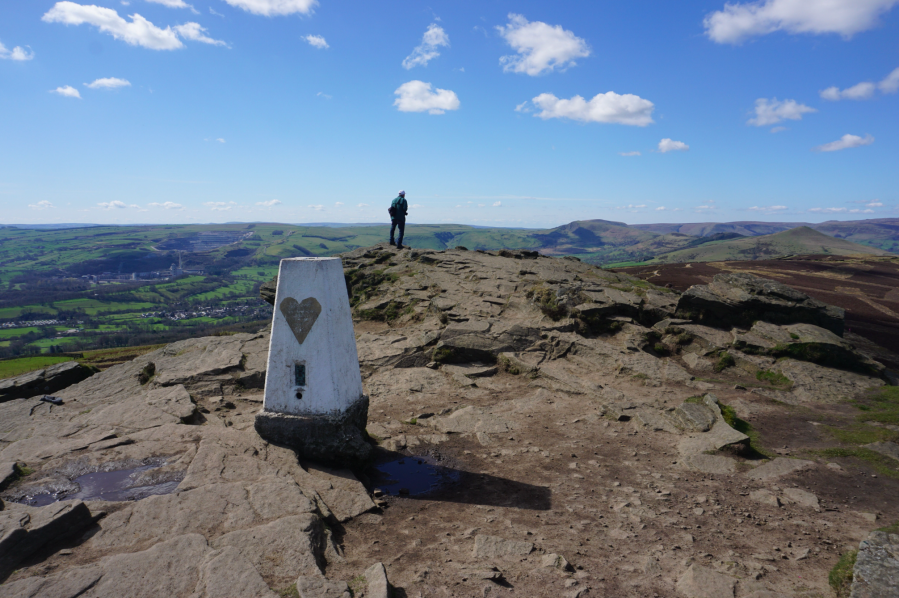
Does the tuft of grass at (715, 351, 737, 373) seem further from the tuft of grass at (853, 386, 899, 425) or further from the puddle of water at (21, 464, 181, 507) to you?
the puddle of water at (21, 464, 181, 507)

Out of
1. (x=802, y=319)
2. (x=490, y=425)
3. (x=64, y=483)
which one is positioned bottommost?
(x=490, y=425)

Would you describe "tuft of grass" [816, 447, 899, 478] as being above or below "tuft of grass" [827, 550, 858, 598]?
below

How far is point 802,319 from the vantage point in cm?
1648

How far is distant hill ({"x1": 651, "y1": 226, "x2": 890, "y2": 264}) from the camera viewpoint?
455ft

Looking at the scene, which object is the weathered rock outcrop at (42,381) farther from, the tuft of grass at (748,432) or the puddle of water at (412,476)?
the tuft of grass at (748,432)

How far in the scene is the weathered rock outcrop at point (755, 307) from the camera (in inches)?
648

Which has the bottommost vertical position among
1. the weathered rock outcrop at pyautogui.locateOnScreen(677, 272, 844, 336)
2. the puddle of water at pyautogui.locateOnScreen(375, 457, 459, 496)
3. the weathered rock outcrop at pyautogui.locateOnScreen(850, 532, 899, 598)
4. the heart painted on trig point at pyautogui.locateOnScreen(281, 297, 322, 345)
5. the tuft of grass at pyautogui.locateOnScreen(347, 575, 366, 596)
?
the puddle of water at pyautogui.locateOnScreen(375, 457, 459, 496)

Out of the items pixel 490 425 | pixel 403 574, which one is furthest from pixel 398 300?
pixel 403 574

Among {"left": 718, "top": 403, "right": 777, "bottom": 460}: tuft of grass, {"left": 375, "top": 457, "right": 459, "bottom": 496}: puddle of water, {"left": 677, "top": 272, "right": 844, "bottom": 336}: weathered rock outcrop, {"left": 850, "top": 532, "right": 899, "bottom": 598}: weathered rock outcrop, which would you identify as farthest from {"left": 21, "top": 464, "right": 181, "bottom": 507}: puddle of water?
{"left": 677, "top": 272, "right": 844, "bottom": 336}: weathered rock outcrop

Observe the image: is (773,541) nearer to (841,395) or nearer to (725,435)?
(725,435)

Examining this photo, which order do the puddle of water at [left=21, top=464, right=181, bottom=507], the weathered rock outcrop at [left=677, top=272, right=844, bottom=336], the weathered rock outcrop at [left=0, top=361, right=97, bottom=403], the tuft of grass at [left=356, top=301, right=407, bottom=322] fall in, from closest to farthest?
the puddle of water at [left=21, top=464, right=181, bottom=507] < the weathered rock outcrop at [left=0, top=361, right=97, bottom=403] < the weathered rock outcrop at [left=677, top=272, right=844, bottom=336] < the tuft of grass at [left=356, top=301, right=407, bottom=322]

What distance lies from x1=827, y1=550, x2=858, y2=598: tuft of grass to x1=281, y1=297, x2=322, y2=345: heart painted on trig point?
28.5 ft

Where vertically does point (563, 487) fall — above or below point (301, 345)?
below

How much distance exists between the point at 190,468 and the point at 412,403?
6316 millimetres
